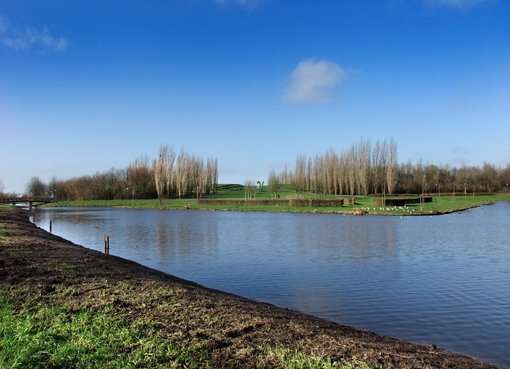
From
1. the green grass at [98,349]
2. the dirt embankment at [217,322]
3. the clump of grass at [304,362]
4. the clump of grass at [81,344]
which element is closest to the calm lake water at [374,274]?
the dirt embankment at [217,322]

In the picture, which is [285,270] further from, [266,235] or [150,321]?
[266,235]

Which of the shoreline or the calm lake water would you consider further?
the shoreline

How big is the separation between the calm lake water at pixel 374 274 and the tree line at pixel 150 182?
6676cm

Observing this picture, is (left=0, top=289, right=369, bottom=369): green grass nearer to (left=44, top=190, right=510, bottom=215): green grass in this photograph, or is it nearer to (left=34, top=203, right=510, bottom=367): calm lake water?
(left=34, top=203, right=510, bottom=367): calm lake water

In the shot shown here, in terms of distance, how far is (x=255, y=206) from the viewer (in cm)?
6688

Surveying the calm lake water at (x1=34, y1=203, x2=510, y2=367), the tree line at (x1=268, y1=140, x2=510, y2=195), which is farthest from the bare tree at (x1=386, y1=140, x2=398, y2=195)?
the calm lake water at (x1=34, y1=203, x2=510, y2=367)

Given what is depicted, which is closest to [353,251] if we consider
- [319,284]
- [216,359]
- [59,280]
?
[319,284]

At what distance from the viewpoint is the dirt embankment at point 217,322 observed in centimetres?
563

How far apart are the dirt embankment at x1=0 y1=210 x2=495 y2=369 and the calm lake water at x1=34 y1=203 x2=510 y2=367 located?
185 cm

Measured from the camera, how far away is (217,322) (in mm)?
6887

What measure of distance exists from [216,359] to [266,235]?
76.9ft

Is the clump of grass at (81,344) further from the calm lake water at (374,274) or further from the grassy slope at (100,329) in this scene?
the calm lake water at (374,274)

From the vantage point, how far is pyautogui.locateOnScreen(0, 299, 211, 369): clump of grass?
5055mm

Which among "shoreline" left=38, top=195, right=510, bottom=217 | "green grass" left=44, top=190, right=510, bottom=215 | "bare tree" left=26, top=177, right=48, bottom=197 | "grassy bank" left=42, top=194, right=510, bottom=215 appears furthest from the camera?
"bare tree" left=26, top=177, right=48, bottom=197
